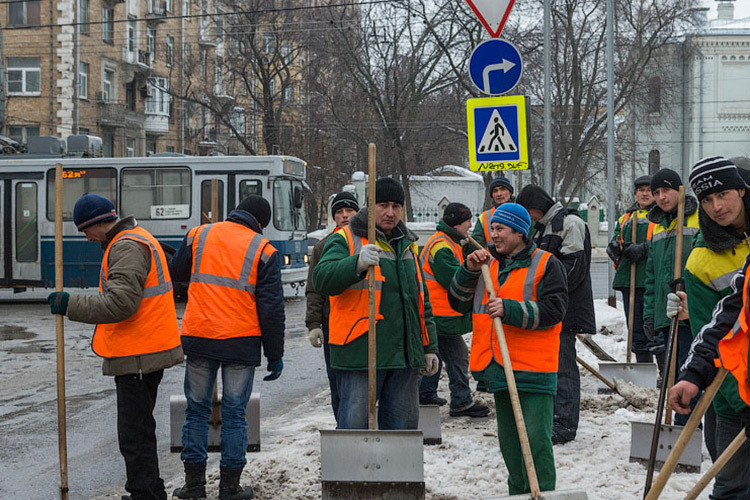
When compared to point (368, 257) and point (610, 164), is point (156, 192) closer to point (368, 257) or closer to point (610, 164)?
point (610, 164)

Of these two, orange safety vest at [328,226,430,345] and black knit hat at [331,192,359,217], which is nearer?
orange safety vest at [328,226,430,345]

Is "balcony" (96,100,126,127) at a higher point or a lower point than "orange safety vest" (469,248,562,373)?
higher

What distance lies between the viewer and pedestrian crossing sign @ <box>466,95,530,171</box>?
867 cm

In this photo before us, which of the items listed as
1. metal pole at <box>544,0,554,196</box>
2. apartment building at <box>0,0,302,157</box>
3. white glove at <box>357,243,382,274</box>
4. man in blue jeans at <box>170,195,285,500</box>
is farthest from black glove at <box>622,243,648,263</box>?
apartment building at <box>0,0,302,157</box>

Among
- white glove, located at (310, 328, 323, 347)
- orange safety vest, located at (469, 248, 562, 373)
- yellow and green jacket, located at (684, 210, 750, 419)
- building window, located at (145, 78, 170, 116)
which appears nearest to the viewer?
yellow and green jacket, located at (684, 210, 750, 419)

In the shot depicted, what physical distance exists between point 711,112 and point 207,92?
86.6 ft

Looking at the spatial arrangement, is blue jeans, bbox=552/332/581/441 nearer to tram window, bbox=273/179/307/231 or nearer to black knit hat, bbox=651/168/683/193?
black knit hat, bbox=651/168/683/193

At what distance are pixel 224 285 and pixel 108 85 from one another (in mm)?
42670

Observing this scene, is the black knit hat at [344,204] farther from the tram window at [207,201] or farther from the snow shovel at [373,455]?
the tram window at [207,201]

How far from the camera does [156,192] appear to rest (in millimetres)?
21484

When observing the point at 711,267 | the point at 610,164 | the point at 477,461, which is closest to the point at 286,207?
the point at 610,164

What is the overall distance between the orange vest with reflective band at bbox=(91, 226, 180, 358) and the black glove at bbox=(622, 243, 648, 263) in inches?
192

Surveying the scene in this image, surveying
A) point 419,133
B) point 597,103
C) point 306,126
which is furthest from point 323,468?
point 306,126

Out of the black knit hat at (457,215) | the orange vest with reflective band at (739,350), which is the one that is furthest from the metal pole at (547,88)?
the orange vest with reflective band at (739,350)
